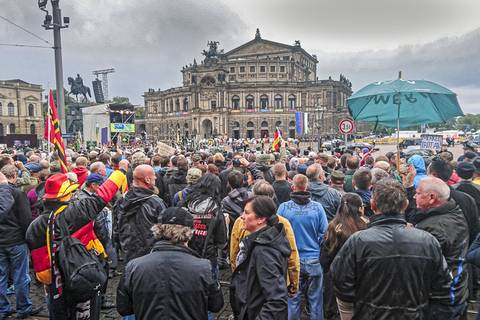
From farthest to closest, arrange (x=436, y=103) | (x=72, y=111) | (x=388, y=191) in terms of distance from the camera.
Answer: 1. (x=72, y=111)
2. (x=436, y=103)
3. (x=388, y=191)

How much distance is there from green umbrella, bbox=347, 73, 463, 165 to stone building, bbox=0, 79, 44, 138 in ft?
244

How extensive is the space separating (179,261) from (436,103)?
5.47 m

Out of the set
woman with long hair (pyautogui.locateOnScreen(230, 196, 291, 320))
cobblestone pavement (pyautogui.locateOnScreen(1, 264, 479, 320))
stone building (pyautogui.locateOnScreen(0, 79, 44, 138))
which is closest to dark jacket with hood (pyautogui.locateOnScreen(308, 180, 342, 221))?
cobblestone pavement (pyautogui.locateOnScreen(1, 264, 479, 320))

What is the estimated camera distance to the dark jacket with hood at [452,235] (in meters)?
3.21

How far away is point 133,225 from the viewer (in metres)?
4.36

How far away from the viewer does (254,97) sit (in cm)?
7644

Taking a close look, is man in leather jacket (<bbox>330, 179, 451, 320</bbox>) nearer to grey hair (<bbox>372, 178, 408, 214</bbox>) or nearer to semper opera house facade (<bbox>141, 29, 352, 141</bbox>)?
grey hair (<bbox>372, 178, 408, 214</bbox>)

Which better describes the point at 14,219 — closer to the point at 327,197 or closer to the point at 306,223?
the point at 306,223

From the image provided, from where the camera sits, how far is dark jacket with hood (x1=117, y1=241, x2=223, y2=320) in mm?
2535

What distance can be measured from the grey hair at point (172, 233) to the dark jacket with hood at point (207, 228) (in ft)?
6.10

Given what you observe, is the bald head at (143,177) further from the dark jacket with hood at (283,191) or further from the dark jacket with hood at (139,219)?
the dark jacket with hood at (283,191)

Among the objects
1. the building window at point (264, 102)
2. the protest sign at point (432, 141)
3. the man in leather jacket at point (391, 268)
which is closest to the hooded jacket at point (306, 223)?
the man in leather jacket at point (391, 268)

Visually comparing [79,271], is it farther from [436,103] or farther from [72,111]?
[72,111]

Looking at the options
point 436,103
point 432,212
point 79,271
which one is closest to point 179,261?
point 79,271
